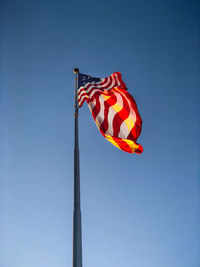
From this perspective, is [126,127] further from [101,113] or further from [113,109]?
[101,113]

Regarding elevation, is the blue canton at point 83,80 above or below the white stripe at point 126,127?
above

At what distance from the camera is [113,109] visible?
14.2 metres

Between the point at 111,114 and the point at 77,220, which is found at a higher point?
the point at 111,114

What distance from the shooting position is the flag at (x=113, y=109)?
12.8 meters

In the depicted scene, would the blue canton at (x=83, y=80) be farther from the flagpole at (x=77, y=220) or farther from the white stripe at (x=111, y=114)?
the flagpole at (x=77, y=220)

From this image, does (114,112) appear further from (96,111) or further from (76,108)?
(76,108)

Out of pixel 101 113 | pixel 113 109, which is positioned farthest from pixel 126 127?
pixel 101 113

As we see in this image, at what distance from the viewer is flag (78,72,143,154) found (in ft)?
42.1

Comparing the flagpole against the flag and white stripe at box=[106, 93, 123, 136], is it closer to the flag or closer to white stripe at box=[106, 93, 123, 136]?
the flag

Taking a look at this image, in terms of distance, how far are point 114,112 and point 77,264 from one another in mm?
8450

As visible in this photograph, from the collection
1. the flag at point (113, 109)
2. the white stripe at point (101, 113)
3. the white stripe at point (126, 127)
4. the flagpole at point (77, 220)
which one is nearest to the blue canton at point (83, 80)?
the flag at point (113, 109)

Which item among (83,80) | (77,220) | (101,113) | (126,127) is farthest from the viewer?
(126,127)

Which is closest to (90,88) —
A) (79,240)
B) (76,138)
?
(76,138)

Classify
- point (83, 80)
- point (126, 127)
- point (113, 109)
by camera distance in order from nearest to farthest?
point (83, 80), point (126, 127), point (113, 109)
